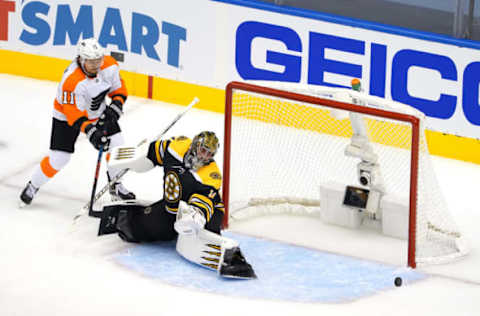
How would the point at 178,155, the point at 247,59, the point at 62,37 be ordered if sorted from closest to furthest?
the point at 178,155 < the point at 247,59 < the point at 62,37

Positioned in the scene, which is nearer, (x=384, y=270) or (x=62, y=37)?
(x=384, y=270)

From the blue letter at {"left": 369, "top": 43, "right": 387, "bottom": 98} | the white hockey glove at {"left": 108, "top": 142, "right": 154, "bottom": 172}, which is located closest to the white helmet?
the white hockey glove at {"left": 108, "top": 142, "right": 154, "bottom": 172}

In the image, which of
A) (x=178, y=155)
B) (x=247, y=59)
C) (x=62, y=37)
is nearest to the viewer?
(x=178, y=155)

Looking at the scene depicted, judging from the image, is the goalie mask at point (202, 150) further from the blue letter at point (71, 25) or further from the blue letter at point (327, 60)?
the blue letter at point (71, 25)

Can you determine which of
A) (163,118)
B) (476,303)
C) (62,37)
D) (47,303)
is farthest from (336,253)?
(62,37)

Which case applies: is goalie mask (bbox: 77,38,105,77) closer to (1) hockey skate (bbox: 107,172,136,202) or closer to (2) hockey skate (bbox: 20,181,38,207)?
(1) hockey skate (bbox: 107,172,136,202)

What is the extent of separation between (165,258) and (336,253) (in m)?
0.98

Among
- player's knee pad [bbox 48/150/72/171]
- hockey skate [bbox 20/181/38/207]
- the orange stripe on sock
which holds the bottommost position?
hockey skate [bbox 20/181/38/207]

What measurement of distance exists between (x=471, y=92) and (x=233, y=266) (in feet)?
7.64

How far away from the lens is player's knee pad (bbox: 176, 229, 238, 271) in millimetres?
6849

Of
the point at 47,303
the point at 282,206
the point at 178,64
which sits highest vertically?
the point at 178,64

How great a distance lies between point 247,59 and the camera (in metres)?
8.97

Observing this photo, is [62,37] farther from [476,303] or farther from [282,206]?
[476,303]

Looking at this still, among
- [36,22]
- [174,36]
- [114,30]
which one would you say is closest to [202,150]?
[174,36]
